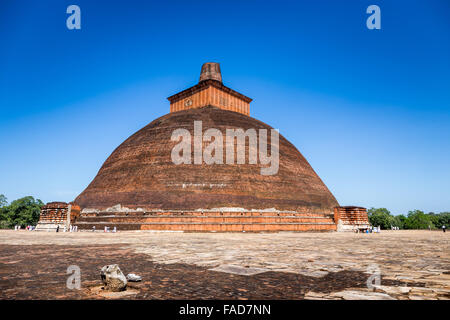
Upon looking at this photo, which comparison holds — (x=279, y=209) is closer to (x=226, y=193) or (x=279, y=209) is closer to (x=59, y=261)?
(x=226, y=193)

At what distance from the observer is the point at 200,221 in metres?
18.4

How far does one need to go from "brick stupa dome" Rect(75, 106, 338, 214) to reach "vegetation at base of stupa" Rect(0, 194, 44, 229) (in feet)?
76.0

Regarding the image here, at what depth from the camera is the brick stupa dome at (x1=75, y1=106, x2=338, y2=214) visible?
20.7 meters

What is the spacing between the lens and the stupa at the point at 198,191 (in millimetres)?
18875

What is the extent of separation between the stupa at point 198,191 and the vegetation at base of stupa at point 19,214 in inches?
919

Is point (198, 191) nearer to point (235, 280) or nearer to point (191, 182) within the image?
point (191, 182)

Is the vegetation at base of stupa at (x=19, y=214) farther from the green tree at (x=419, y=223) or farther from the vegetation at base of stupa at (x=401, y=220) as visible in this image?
the green tree at (x=419, y=223)

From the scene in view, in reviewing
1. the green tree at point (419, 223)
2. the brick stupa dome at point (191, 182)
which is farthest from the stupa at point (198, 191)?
the green tree at point (419, 223)

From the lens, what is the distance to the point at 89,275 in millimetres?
3586

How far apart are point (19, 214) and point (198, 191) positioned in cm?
3537

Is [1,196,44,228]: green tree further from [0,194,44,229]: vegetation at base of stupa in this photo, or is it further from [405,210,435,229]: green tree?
[405,210,435,229]: green tree

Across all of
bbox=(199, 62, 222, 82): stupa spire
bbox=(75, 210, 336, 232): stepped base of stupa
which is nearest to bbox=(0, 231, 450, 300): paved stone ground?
bbox=(75, 210, 336, 232): stepped base of stupa
